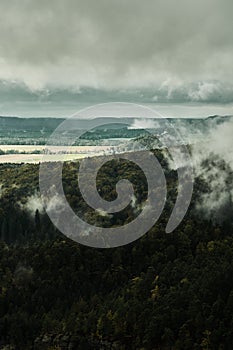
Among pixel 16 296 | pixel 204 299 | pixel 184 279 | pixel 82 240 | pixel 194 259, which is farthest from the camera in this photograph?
pixel 82 240

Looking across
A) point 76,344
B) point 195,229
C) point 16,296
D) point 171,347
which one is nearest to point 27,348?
point 76,344

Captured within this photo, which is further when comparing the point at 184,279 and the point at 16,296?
the point at 16,296

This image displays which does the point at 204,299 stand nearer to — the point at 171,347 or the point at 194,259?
the point at 171,347

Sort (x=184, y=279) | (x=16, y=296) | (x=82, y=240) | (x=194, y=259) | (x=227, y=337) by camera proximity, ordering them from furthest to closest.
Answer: (x=82, y=240) < (x=194, y=259) < (x=16, y=296) < (x=184, y=279) < (x=227, y=337)

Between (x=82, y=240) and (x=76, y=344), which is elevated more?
(x=82, y=240)

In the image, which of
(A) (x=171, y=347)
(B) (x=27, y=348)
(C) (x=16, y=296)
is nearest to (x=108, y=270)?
(C) (x=16, y=296)

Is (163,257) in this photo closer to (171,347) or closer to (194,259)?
(194,259)

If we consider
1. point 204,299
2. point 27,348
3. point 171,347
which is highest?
point 204,299
